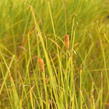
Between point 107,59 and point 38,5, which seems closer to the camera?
point 107,59

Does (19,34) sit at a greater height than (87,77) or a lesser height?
greater

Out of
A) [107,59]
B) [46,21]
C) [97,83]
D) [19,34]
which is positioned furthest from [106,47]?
[19,34]

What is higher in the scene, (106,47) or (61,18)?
(61,18)

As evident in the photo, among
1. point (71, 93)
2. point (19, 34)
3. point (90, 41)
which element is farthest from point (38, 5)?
point (71, 93)

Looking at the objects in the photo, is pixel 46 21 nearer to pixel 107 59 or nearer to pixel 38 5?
pixel 38 5

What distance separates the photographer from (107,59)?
156cm

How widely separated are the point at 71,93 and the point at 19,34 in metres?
0.51

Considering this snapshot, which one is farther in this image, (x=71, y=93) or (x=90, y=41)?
(x=90, y=41)

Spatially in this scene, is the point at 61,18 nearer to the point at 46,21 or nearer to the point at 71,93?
the point at 46,21

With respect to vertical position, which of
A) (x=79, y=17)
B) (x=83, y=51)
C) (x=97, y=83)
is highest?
(x=79, y=17)

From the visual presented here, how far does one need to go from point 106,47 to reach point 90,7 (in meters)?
0.29

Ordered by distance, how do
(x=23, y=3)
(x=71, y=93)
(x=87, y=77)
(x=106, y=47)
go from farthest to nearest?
(x=23, y=3), (x=106, y=47), (x=87, y=77), (x=71, y=93)

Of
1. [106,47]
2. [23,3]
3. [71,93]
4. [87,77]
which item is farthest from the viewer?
[23,3]

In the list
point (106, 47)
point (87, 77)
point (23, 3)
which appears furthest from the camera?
point (23, 3)
